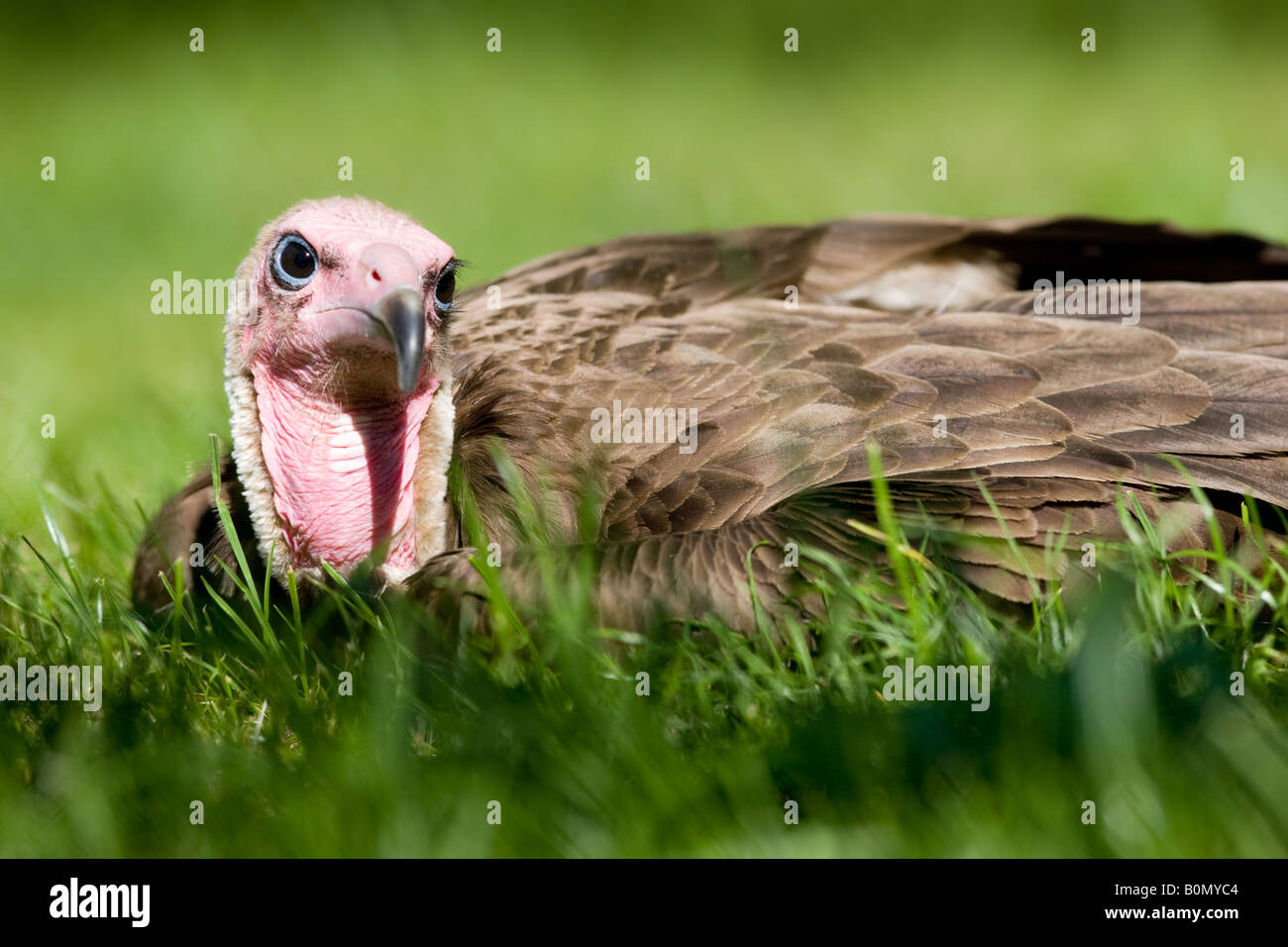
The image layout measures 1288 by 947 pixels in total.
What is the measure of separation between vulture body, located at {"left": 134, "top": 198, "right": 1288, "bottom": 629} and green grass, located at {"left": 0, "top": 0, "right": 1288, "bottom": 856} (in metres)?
0.13

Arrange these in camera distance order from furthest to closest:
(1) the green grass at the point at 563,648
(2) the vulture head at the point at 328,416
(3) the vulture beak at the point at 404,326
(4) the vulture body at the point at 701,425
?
(2) the vulture head at the point at 328,416
(4) the vulture body at the point at 701,425
(3) the vulture beak at the point at 404,326
(1) the green grass at the point at 563,648

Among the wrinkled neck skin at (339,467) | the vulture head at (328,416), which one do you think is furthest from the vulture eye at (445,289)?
the wrinkled neck skin at (339,467)

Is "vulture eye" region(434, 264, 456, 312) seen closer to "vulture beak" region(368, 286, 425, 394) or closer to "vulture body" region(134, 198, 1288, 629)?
"vulture body" region(134, 198, 1288, 629)

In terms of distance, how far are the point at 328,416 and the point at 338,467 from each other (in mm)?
130

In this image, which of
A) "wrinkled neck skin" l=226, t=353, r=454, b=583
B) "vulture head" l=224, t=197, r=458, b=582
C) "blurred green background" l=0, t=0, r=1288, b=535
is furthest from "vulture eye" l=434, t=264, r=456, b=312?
"blurred green background" l=0, t=0, r=1288, b=535

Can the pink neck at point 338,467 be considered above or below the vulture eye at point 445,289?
below

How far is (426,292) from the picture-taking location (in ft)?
11.0

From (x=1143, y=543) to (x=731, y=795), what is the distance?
3.97 ft

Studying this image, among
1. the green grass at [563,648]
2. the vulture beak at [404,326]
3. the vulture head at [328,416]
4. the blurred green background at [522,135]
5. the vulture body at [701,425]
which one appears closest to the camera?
the green grass at [563,648]

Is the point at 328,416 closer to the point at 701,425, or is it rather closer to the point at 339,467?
the point at 339,467

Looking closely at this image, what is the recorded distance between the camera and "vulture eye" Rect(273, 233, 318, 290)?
11.1ft

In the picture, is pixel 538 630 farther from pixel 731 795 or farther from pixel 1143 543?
pixel 1143 543

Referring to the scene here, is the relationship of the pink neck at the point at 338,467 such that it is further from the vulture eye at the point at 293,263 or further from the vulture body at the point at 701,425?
the vulture eye at the point at 293,263

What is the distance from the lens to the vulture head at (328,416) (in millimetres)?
3365
